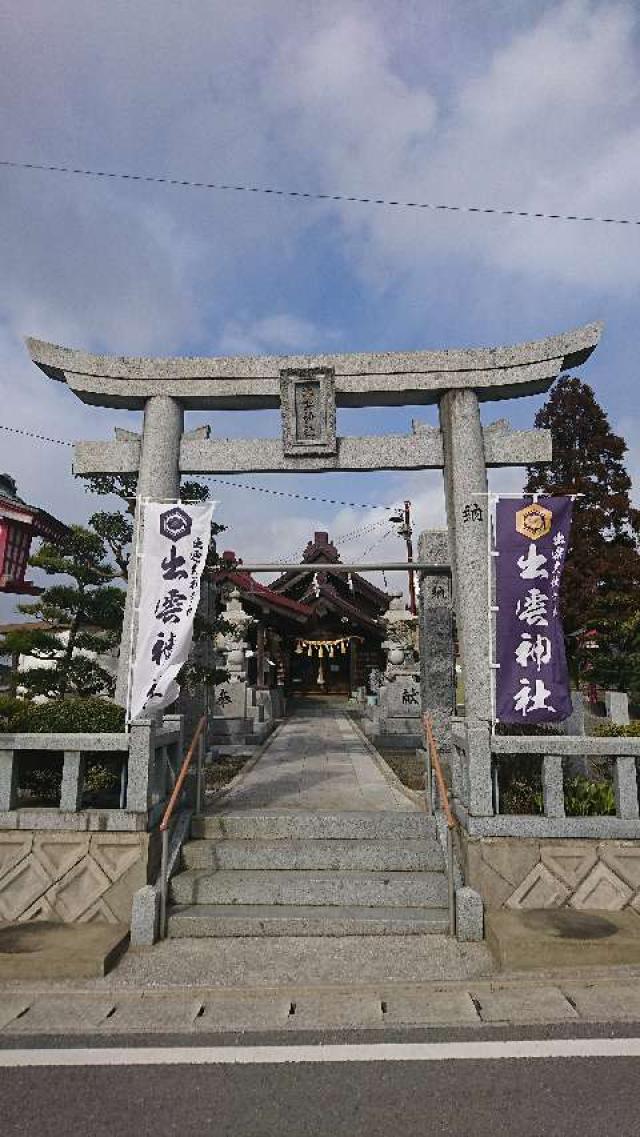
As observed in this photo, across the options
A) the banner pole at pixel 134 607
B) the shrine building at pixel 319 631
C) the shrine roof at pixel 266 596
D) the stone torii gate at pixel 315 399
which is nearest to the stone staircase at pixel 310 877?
the banner pole at pixel 134 607

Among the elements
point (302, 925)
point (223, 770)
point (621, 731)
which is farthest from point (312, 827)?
point (223, 770)

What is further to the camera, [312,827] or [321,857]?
[312,827]

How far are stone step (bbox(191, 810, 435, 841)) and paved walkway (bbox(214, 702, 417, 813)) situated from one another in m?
0.57

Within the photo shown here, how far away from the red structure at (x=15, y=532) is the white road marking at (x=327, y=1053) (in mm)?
6655

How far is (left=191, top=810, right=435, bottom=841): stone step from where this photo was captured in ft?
23.2

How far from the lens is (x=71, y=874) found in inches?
245

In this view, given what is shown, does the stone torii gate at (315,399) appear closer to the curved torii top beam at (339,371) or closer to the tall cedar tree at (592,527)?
the curved torii top beam at (339,371)

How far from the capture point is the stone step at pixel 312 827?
707 centimetres

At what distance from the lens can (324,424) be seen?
8.70 meters

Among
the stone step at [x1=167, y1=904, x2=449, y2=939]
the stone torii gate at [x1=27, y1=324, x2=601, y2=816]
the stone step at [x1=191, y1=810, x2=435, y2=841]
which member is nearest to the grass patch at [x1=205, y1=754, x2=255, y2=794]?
the stone step at [x1=191, y1=810, x2=435, y2=841]

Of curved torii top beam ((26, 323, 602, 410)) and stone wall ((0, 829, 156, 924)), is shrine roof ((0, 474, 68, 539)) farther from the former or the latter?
stone wall ((0, 829, 156, 924))

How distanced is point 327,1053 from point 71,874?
3353 mm

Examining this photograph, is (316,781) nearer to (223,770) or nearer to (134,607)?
(223,770)

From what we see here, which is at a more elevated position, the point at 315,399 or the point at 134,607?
the point at 315,399
